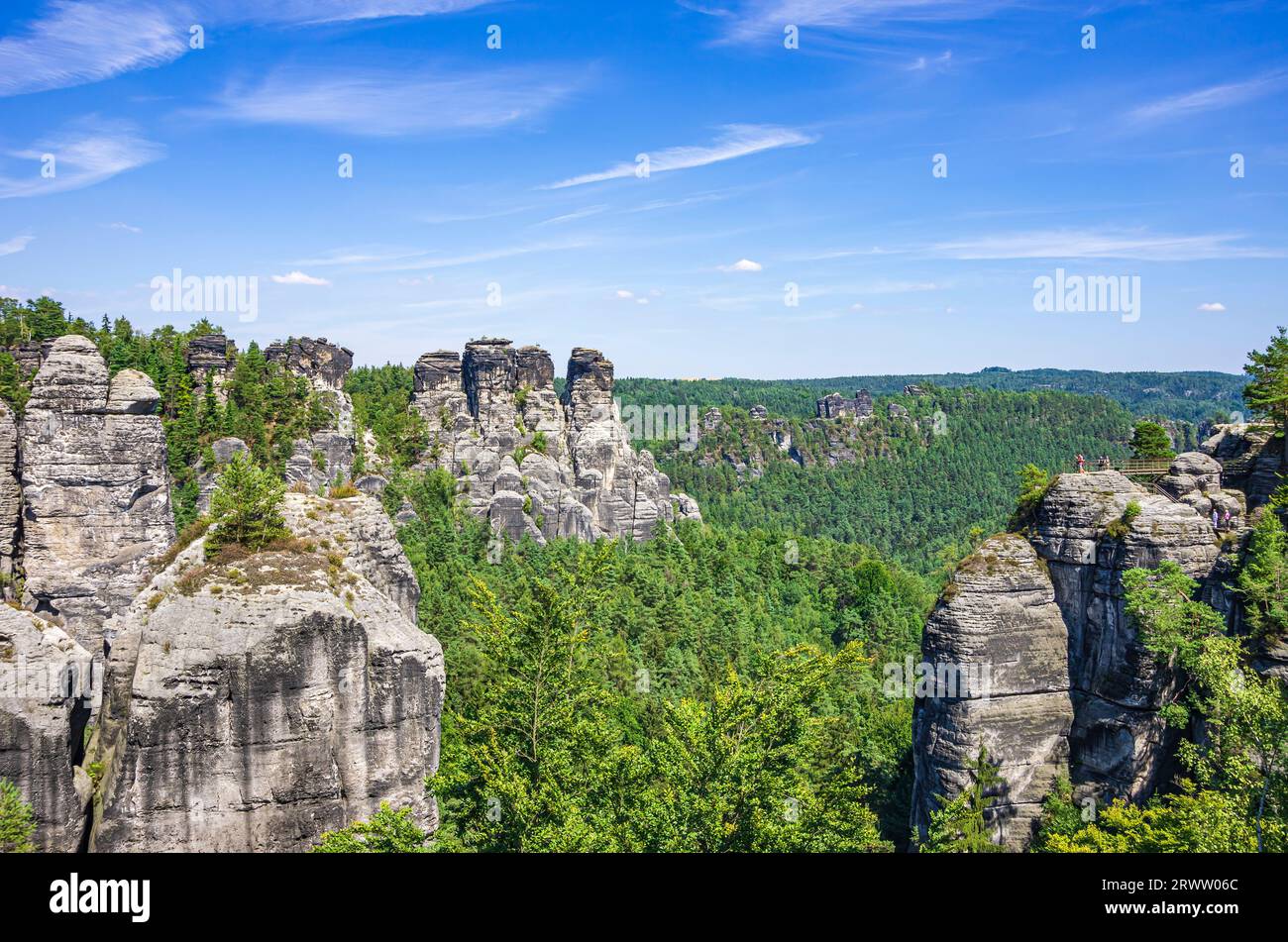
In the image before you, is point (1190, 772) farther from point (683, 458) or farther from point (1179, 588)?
point (683, 458)

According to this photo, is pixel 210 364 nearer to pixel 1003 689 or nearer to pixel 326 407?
pixel 326 407

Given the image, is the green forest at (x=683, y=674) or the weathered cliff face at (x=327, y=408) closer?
the green forest at (x=683, y=674)

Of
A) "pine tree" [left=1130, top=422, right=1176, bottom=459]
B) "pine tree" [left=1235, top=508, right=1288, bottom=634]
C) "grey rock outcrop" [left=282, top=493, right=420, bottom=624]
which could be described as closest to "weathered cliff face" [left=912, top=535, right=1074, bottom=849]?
"pine tree" [left=1235, top=508, right=1288, bottom=634]

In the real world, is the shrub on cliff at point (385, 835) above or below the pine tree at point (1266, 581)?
below

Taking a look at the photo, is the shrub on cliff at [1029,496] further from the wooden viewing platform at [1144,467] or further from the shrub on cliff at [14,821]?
the shrub on cliff at [14,821]

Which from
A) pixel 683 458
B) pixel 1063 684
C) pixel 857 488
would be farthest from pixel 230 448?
pixel 857 488

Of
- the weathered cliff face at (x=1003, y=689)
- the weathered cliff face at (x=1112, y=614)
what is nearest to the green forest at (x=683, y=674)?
the weathered cliff face at (x=1003, y=689)

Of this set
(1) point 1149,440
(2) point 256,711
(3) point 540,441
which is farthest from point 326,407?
(2) point 256,711

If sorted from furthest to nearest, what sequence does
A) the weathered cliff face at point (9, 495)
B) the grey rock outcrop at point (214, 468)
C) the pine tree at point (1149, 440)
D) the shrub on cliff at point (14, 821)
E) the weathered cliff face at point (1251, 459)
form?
the grey rock outcrop at point (214, 468) → the pine tree at point (1149, 440) → the weathered cliff face at point (9, 495) → the weathered cliff face at point (1251, 459) → the shrub on cliff at point (14, 821)
